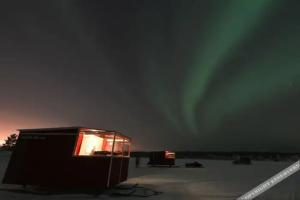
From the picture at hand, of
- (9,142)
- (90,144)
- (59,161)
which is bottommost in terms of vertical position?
(59,161)

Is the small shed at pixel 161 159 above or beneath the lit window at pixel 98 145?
above

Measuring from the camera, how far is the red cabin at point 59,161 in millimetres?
14859

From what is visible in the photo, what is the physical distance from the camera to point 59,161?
1518 centimetres

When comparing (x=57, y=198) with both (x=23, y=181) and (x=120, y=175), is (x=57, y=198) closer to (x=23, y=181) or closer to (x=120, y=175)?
(x=23, y=181)

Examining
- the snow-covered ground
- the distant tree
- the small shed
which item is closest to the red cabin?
the snow-covered ground

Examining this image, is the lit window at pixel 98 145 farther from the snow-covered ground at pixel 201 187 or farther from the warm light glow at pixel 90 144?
the snow-covered ground at pixel 201 187

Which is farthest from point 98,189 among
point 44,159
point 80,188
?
point 44,159

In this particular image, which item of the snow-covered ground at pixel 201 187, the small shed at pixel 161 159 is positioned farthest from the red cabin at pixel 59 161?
the small shed at pixel 161 159

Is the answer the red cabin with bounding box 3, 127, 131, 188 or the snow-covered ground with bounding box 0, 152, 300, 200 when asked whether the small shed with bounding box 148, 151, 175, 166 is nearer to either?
the snow-covered ground with bounding box 0, 152, 300, 200

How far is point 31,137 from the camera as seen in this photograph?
53.5ft

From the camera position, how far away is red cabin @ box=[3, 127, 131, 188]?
14859 mm

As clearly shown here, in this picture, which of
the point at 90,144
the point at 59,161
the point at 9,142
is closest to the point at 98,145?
the point at 90,144

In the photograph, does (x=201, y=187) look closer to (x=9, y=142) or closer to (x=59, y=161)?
(x=59, y=161)

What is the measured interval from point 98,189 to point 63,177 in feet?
6.89
